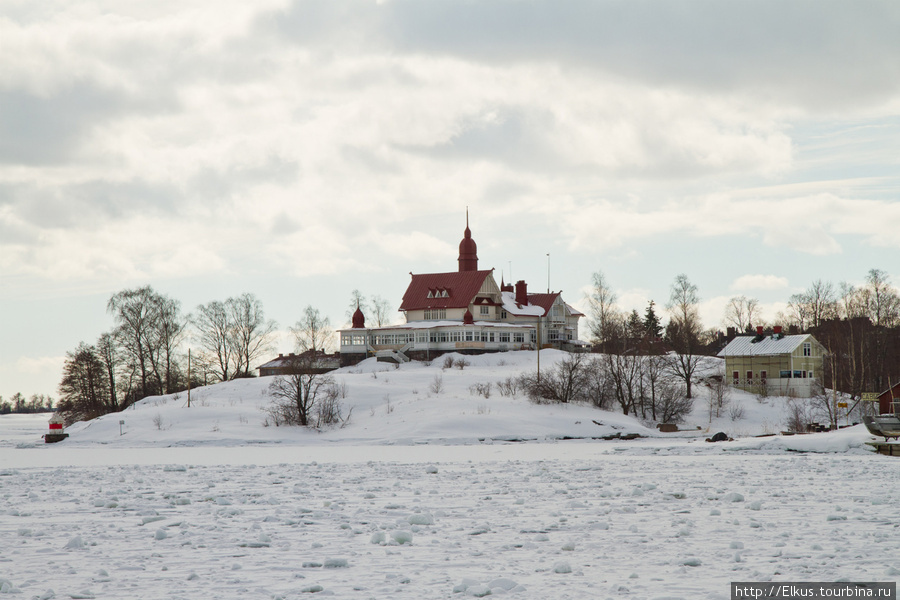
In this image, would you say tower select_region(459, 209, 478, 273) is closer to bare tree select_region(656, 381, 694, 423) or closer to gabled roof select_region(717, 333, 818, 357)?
gabled roof select_region(717, 333, 818, 357)

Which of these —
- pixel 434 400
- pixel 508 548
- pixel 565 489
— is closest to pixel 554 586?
pixel 508 548

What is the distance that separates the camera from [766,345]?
7012 cm

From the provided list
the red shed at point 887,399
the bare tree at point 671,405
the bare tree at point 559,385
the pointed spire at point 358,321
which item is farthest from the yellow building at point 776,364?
the pointed spire at point 358,321

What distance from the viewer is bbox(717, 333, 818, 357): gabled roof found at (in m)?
68.6

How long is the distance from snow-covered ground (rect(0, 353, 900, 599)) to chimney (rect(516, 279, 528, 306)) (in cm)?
6392

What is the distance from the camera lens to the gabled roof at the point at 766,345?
6862 centimetres

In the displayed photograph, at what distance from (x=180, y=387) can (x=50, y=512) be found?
63.3m

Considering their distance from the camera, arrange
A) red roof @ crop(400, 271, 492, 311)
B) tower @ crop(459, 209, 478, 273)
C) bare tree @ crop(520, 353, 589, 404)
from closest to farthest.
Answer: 1. bare tree @ crop(520, 353, 589, 404)
2. red roof @ crop(400, 271, 492, 311)
3. tower @ crop(459, 209, 478, 273)

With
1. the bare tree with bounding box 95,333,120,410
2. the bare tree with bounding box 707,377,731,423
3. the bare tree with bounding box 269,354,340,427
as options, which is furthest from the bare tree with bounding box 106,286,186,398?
the bare tree with bounding box 707,377,731,423

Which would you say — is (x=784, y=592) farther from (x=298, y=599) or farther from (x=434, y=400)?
(x=434, y=400)

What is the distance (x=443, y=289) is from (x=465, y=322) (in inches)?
295

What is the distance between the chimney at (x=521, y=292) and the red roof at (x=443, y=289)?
6.11 meters

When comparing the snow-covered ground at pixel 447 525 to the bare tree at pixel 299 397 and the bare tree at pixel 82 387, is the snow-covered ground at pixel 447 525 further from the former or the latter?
the bare tree at pixel 82 387

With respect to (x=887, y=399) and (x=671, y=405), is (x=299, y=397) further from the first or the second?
(x=887, y=399)
